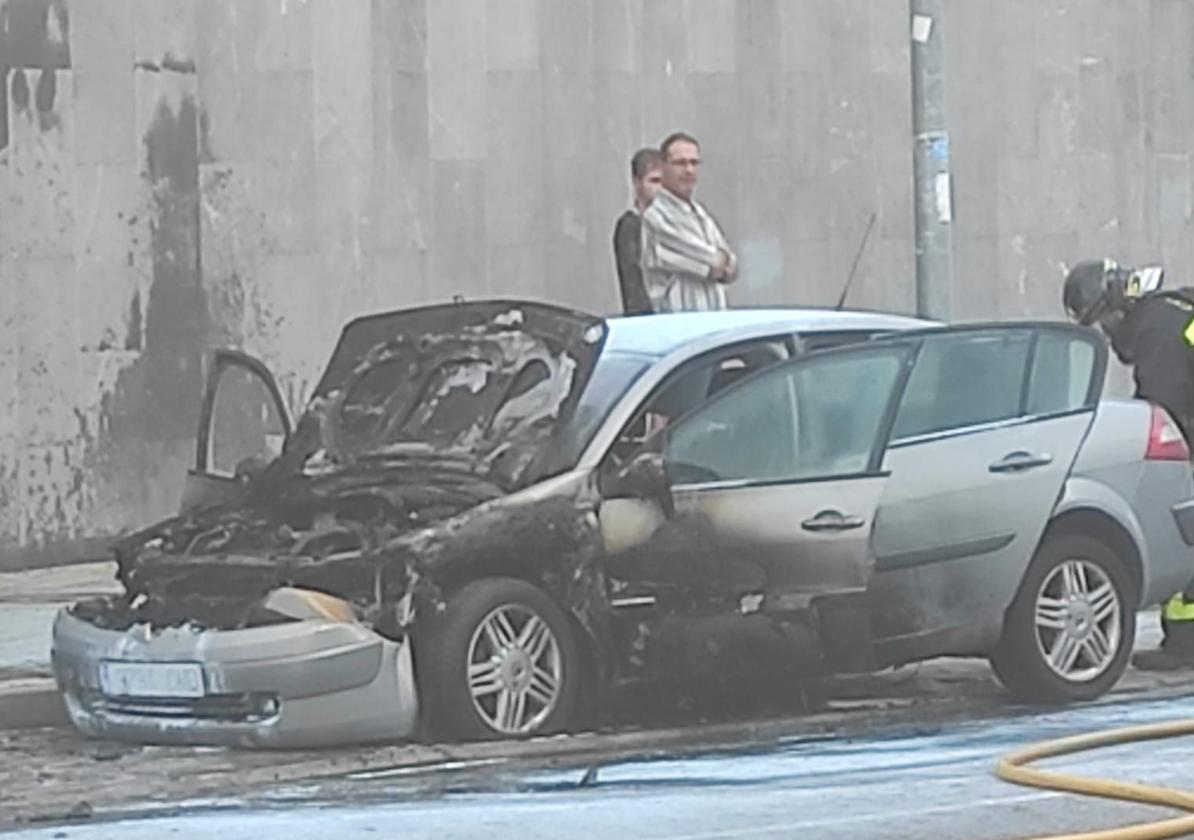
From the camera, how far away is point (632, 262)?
13641 millimetres

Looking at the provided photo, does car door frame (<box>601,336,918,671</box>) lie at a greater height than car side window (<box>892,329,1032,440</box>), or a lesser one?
lesser

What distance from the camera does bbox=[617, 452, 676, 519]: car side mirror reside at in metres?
10.0

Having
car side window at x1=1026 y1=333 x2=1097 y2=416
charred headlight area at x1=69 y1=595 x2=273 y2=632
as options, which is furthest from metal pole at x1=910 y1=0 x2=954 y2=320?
charred headlight area at x1=69 y1=595 x2=273 y2=632

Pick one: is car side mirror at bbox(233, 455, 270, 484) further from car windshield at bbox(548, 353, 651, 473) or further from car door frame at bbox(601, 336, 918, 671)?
car door frame at bbox(601, 336, 918, 671)

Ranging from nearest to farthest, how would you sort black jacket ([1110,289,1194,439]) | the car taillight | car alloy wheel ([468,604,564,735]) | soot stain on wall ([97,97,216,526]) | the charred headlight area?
the charred headlight area
car alloy wheel ([468,604,564,735])
the car taillight
black jacket ([1110,289,1194,439])
soot stain on wall ([97,97,216,526])

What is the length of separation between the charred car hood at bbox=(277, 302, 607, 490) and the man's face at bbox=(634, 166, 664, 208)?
9.29 feet

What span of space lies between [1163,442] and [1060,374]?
59 cm

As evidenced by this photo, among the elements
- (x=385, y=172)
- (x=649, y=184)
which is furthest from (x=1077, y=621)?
(x=385, y=172)

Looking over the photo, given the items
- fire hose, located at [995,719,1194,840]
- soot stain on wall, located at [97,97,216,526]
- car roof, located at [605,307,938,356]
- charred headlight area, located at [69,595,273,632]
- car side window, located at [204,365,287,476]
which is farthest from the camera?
car side window, located at [204,365,287,476]

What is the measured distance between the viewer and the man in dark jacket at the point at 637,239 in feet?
44.5

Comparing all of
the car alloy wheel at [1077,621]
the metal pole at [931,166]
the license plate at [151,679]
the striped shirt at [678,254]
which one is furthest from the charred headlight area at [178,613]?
the metal pole at [931,166]

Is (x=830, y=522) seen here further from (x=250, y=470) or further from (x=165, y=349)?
(x=165, y=349)

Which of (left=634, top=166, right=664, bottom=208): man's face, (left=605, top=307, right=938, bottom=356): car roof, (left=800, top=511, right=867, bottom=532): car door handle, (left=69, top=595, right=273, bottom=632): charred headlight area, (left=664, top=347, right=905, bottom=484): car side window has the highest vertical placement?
(left=634, top=166, right=664, bottom=208): man's face

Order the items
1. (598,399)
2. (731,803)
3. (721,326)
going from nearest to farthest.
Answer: (731,803) < (598,399) < (721,326)
